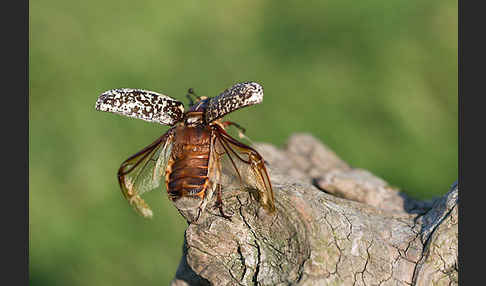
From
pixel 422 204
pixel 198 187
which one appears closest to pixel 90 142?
pixel 198 187

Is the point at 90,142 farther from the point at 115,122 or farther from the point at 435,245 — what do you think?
the point at 435,245

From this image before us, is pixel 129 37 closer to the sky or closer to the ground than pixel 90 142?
closer to the sky

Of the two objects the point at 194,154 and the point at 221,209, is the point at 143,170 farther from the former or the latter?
the point at 221,209

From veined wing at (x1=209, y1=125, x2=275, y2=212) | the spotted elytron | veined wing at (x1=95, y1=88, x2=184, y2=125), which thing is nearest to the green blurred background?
the spotted elytron

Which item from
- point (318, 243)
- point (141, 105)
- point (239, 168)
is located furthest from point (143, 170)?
point (318, 243)

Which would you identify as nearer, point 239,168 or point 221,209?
point 221,209

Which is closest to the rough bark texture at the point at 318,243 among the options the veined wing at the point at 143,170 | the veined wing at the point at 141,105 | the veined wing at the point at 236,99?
the veined wing at the point at 236,99
